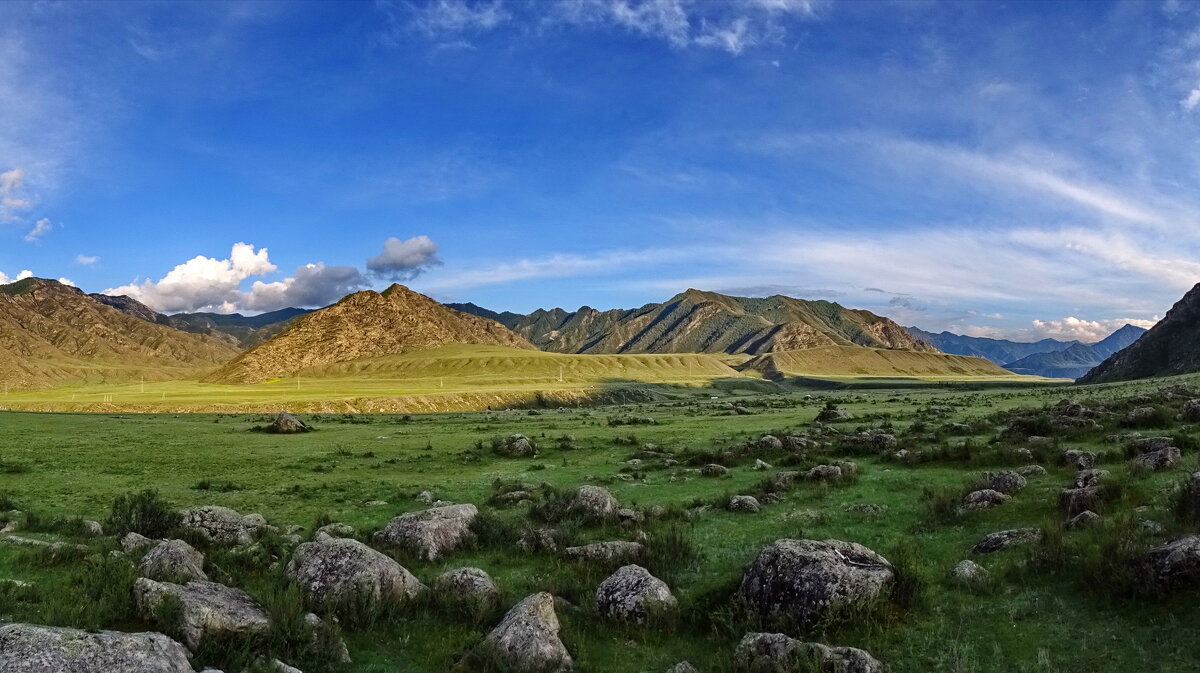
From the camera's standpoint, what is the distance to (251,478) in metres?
26.6

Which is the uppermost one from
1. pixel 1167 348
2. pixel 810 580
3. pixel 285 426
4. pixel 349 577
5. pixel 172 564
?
pixel 1167 348

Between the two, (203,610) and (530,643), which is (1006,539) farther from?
(203,610)

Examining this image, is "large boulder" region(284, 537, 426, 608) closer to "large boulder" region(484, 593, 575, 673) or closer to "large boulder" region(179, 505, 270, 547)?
"large boulder" region(484, 593, 575, 673)

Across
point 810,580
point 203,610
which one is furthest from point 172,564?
point 810,580

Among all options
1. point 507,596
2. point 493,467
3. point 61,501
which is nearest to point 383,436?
point 493,467

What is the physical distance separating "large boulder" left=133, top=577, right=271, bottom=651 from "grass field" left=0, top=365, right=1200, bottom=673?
1.25 feet

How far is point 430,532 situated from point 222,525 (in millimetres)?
5241

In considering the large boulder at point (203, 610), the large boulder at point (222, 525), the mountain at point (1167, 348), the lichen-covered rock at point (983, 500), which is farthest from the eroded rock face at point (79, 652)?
the mountain at point (1167, 348)

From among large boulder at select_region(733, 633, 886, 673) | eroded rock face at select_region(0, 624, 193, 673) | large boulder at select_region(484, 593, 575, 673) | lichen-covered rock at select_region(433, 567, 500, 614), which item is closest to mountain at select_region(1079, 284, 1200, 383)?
large boulder at select_region(733, 633, 886, 673)

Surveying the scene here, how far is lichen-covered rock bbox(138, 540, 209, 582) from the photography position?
1090 cm

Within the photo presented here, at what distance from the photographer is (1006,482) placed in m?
17.4

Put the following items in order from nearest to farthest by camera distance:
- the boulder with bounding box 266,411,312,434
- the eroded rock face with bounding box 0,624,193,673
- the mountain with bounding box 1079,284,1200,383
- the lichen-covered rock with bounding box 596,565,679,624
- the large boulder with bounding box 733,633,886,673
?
1. the eroded rock face with bounding box 0,624,193,673
2. the large boulder with bounding box 733,633,886,673
3. the lichen-covered rock with bounding box 596,565,679,624
4. the boulder with bounding box 266,411,312,434
5. the mountain with bounding box 1079,284,1200,383

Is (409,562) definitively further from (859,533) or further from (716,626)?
(859,533)

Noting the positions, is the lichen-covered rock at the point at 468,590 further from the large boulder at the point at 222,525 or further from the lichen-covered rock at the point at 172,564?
the large boulder at the point at 222,525
